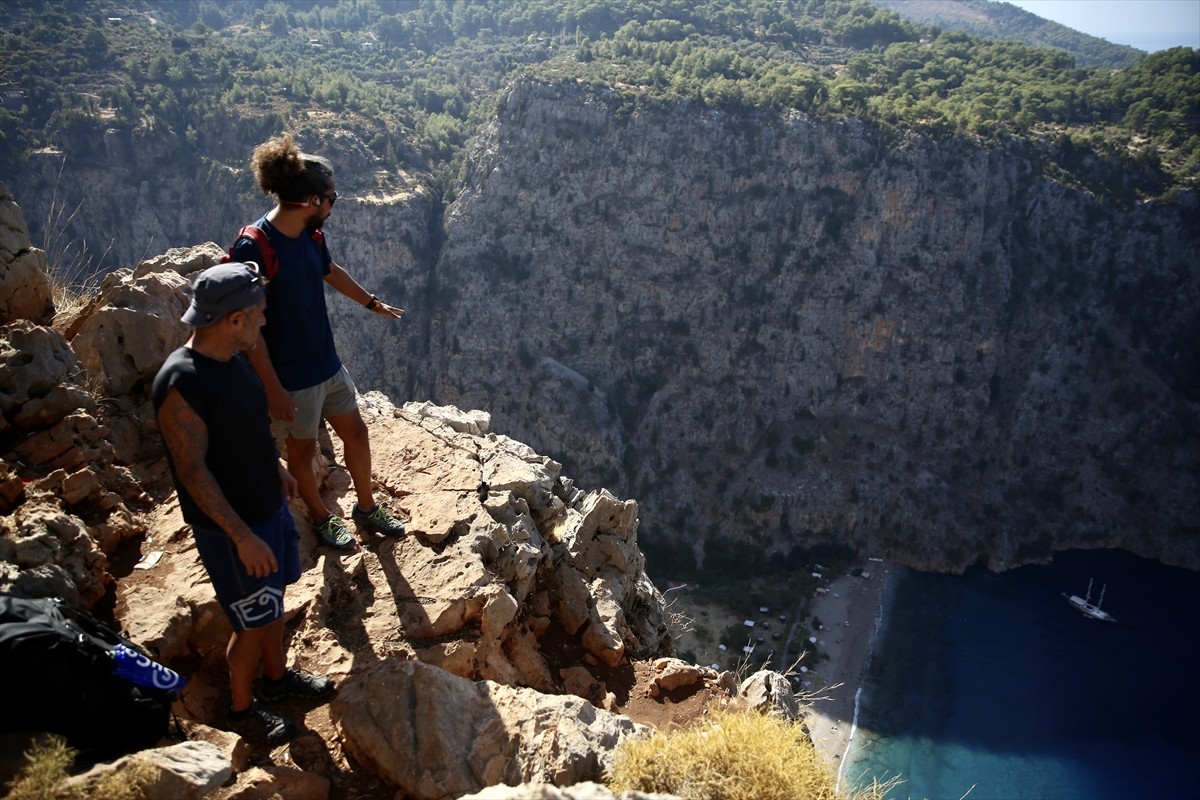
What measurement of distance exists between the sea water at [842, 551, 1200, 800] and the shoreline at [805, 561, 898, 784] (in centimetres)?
37

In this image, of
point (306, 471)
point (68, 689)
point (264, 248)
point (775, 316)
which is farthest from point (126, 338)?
point (775, 316)

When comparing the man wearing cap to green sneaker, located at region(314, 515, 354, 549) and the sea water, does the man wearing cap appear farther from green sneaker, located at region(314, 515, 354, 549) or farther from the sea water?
the sea water

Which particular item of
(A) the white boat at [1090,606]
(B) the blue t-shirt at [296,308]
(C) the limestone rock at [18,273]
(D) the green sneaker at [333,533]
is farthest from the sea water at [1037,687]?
(C) the limestone rock at [18,273]

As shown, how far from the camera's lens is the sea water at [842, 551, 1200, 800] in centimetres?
2315

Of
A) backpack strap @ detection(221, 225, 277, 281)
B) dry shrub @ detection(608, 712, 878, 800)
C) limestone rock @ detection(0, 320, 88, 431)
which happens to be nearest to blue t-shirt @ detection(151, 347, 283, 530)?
backpack strap @ detection(221, 225, 277, 281)

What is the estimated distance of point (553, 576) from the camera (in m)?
5.62

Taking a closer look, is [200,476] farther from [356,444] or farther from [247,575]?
[356,444]

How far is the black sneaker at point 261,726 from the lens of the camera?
3.34m

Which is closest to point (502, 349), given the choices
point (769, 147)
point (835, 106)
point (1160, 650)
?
point (769, 147)

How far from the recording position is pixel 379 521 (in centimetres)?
478

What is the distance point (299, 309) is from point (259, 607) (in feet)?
4.95

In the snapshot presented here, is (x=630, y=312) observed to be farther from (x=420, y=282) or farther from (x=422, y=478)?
(x=422, y=478)

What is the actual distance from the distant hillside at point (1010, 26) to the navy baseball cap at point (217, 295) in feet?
275

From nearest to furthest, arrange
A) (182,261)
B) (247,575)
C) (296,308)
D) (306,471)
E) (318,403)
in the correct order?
(247,575) → (296,308) → (318,403) → (306,471) → (182,261)
